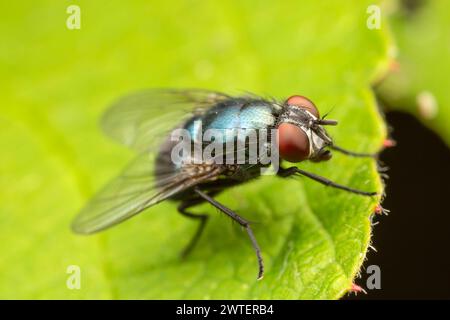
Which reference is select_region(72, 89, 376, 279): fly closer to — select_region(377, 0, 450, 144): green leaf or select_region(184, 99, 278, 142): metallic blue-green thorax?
select_region(184, 99, 278, 142): metallic blue-green thorax

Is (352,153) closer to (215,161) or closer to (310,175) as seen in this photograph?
(310,175)

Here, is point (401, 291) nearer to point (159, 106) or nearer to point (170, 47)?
point (159, 106)

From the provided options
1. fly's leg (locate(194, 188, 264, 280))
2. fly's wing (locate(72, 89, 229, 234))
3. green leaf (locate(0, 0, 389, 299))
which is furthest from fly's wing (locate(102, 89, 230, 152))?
fly's leg (locate(194, 188, 264, 280))

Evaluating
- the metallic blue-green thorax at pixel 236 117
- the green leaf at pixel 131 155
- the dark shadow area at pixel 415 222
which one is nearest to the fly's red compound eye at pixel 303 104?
the metallic blue-green thorax at pixel 236 117

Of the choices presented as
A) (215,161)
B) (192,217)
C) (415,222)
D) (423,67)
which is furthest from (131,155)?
(423,67)

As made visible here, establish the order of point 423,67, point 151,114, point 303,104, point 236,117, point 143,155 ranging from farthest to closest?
1. point 423,67
2. point 151,114
3. point 143,155
4. point 236,117
5. point 303,104

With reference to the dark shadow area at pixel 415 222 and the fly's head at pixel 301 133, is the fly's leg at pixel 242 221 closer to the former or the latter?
the fly's head at pixel 301 133

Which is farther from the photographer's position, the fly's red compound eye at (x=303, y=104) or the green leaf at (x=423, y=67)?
the green leaf at (x=423, y=67)

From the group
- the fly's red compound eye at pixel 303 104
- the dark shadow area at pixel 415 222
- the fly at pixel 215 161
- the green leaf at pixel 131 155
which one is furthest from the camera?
the dark shadow area at pixel 415 222

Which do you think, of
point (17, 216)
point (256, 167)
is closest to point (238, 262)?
point (256, 167)
